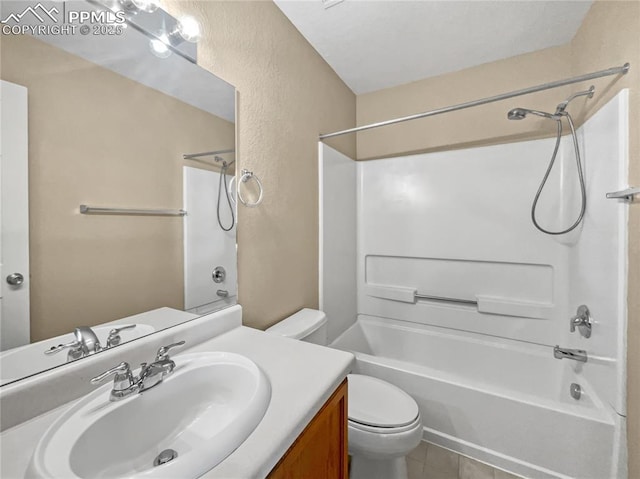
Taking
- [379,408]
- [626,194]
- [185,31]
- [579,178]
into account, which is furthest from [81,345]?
[579,178]

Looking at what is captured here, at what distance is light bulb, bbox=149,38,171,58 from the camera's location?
86 cm

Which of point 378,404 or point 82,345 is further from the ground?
point 82,345

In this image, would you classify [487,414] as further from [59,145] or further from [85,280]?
[59,145]

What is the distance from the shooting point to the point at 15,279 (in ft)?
1.95

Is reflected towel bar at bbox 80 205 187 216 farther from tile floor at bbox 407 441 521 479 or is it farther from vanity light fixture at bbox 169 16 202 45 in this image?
tile floor at bbox 407 441 521 479

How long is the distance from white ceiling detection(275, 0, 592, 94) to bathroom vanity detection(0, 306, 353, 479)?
1722 mm

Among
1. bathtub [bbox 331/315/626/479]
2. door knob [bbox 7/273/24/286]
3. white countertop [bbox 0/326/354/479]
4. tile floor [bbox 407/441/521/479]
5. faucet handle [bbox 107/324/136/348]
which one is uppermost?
door knob [bbox 7/273/24/286]

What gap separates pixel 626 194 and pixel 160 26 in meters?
1.85

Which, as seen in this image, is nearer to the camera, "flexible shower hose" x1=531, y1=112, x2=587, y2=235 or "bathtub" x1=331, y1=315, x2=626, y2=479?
"bathtub" x1=331, y1=315, x2=626, y2=479

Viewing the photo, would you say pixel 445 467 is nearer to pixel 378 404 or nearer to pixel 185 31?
pixel 378 404

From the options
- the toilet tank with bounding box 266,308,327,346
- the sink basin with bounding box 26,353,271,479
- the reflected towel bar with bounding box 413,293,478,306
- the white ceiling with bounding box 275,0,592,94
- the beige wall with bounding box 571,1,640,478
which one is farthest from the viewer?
the reflected towel bar with bounding box 413,293,478,306

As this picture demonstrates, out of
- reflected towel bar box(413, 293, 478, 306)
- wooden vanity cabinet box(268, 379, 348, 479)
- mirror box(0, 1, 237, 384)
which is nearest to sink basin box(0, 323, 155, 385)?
mirror box(0, 1, 237, 384)

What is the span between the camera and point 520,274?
181 centimetres

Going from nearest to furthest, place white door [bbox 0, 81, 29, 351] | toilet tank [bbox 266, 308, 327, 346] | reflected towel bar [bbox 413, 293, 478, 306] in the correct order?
white door [bbox 0, 81, 29, 351], toilet tank [bbox 266, 308, 327, 346], reflected towel bar [bbox 413, 293, 478, 306]
